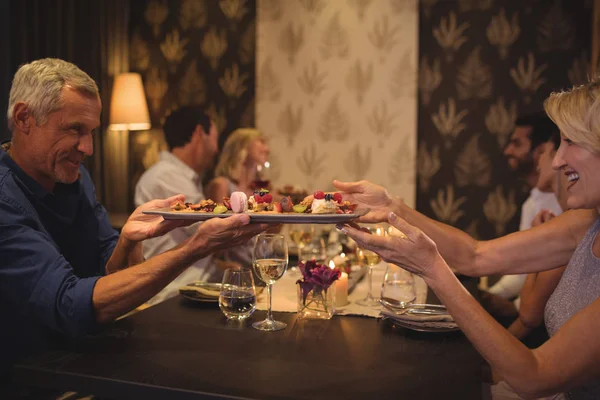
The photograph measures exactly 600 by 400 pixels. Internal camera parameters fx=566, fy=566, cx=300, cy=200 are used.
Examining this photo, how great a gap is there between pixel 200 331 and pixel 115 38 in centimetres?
408

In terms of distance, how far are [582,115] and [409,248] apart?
52 cm

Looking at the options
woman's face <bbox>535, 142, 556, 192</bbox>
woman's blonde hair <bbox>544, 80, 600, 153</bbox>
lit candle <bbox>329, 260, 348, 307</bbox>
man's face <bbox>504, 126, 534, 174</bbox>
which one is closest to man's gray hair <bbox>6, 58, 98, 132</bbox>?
lit candle <bbox>329, 260, 348, 307</bbox>

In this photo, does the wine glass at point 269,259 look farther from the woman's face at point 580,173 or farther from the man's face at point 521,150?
the man's face at point 521,150

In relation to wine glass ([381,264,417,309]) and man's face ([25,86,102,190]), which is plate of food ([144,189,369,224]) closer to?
wine glass ([381,264,417,309])

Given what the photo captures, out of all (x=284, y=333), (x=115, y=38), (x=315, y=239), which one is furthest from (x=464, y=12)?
(x=284, y=333)

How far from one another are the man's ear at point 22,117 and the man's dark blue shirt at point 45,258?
0.10 m

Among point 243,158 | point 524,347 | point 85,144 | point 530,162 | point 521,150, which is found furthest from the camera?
point 243,158

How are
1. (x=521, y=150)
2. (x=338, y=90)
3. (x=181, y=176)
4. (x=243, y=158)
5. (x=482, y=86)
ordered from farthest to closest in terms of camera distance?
(x=338, y=90) < (x=482, y=86) < (x=243, y=158) < (x=521, y=150) < (x=181, y=176)

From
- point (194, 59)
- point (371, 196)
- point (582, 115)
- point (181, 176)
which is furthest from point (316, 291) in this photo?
point (194, 59)

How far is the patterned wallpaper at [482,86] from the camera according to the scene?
4.14 m

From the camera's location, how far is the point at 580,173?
139 cm

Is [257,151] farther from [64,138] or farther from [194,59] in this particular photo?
[64,138]

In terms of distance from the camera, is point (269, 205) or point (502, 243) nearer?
point (269, 205)

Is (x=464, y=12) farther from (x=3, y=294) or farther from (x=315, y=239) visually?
(x=3, y=294)
